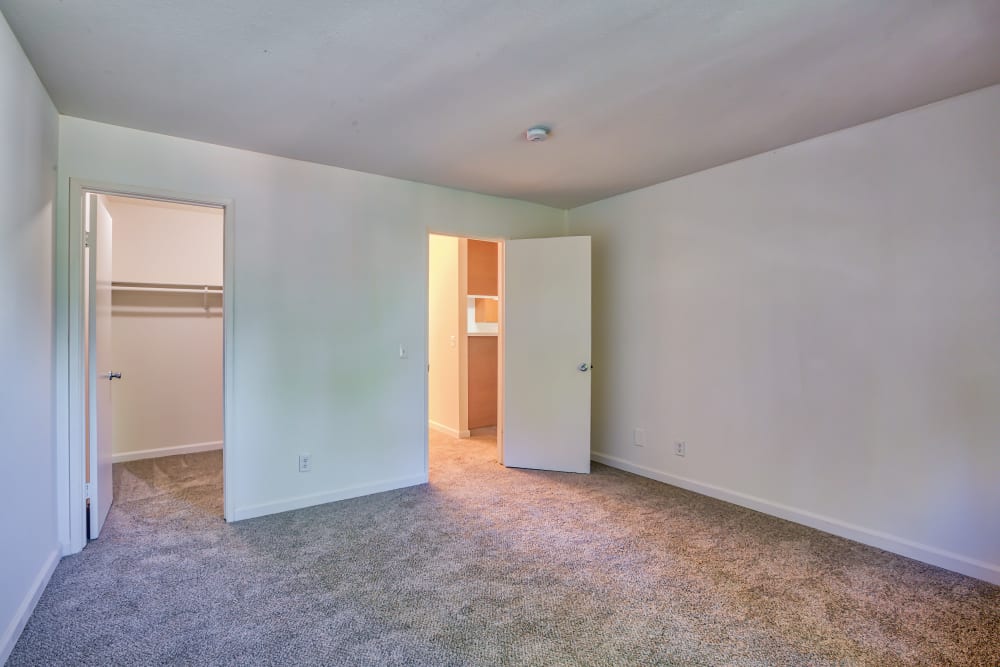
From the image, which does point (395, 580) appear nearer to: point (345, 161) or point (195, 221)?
point (345, 161)

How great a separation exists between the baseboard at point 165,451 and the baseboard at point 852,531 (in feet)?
13.4

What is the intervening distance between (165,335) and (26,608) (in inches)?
121

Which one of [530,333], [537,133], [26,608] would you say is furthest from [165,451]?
[537,133]

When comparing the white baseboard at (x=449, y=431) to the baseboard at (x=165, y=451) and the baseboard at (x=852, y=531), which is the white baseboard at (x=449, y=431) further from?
the baseboard at (x=165, y=451)

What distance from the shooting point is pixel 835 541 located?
2.78 meters

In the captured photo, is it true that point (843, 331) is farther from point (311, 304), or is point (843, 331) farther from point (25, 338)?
point (25, 338)

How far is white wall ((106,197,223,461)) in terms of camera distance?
4430mm

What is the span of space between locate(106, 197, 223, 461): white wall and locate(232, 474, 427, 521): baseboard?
2061 mm

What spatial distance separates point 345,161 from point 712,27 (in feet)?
7.68

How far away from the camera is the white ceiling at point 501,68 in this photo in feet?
5.71

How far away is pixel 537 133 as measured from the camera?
2727mm

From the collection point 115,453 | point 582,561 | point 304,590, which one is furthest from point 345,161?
point 115,453

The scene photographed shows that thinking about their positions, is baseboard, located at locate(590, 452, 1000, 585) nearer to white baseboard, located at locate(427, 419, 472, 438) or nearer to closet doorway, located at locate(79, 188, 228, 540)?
white baseboard, located at locate(427, 419, 472, 438)

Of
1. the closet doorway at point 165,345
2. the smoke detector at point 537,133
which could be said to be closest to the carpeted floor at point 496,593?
the closet doorway at point 165,345
